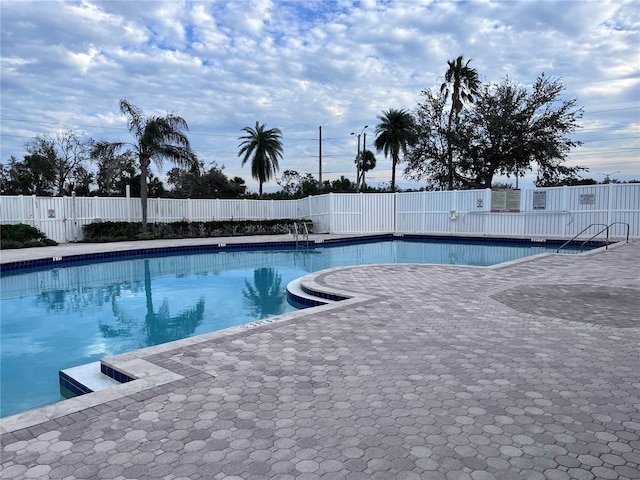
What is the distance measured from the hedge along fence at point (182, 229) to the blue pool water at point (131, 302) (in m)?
4.53

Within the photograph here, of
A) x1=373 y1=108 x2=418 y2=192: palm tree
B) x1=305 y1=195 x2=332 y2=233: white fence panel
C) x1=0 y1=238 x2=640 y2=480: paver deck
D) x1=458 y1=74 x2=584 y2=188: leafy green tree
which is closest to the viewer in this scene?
x1=0 y1=238 x2=640 y2=480: paver deck

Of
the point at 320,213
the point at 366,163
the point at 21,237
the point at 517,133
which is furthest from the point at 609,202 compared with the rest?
the point at 366,163

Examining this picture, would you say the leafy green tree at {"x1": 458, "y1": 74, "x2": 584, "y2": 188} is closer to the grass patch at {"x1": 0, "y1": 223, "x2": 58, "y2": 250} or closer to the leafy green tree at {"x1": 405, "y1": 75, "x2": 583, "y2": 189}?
the leafy green tree at {"x1": 405, "y1": 75, "x2": 583, "y2": 189}

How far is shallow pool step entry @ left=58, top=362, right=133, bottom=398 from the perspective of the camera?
342 centimetres

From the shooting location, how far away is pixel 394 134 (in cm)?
3006

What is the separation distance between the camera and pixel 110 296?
827 cm

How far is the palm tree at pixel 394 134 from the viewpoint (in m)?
29.4

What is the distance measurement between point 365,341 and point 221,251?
38.4 ft

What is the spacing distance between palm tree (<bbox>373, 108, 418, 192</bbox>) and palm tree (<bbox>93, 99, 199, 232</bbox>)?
16.4m

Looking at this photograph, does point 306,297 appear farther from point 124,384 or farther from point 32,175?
point 32,175

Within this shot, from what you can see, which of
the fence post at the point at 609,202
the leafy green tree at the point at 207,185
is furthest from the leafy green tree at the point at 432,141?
the leafy green tree at the point at 207,185

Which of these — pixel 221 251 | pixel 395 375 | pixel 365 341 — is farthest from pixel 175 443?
pixel 221 251

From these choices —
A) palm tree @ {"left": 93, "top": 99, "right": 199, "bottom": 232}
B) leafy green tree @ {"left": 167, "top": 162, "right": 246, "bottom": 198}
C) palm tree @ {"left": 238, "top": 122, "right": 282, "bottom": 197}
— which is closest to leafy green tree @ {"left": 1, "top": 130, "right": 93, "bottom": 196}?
leafy green tree @ {"left": 167, "top": 162, "right": 246, "bottom": 198}

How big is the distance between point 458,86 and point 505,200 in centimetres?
1341
